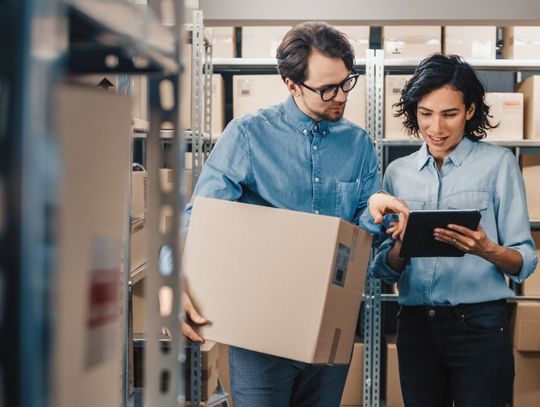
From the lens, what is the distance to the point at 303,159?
1.76 m

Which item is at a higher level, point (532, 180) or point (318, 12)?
point (318, 12)

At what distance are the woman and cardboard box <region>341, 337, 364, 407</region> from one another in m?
1.54

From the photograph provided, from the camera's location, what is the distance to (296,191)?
1741 mm

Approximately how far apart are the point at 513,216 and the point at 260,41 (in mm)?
1978

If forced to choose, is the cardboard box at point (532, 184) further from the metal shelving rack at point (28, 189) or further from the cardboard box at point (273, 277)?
the metal shelving rack at point (28, 189)

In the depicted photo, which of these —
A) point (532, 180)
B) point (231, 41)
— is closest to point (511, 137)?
point (532, 180)

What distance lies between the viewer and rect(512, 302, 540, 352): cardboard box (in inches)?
132

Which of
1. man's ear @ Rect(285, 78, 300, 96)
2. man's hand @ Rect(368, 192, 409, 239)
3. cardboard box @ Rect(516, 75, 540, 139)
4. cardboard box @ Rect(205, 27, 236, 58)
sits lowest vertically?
man's hand @ Rect(368, 192, 409, 239)

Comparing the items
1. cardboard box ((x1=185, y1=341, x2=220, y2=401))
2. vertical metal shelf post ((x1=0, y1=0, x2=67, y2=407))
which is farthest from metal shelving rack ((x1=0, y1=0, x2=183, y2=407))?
cardboard box ((x1=185, y1=341, x2=220, y2=401))

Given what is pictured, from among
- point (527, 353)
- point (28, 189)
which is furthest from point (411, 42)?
point (28, 189)

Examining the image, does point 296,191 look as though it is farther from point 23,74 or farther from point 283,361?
point 23,74

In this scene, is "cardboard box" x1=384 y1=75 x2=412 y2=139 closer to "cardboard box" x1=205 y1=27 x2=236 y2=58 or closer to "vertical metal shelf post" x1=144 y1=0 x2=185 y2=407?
"cardboard box" x1=205 y1=27 x2=236 y2=58

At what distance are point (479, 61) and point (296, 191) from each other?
201 cm

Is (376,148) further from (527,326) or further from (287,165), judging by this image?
(287,165)
